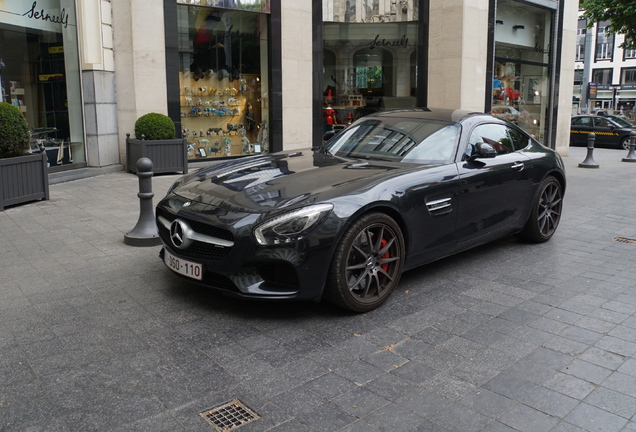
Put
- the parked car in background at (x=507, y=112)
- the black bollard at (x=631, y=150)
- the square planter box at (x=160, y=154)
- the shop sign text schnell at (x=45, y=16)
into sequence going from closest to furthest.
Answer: the shop sign text schnell at (x=45, y=16) → the square planter box at (x=160, y=154) → the black bollard at (x=631, y=150) → the parked car in background at (x=507, y=112)

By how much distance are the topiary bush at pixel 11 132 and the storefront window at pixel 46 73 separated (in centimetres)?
242

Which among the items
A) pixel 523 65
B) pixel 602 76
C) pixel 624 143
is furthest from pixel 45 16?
pixel 602 76

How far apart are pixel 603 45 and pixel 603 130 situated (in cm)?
4228

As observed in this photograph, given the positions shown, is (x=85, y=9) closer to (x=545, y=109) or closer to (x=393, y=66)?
(x=393, y=66)

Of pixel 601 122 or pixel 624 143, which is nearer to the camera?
pixel 624 143

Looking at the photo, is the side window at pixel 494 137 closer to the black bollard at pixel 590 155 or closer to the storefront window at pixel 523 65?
the black bollard at pixel 590 155

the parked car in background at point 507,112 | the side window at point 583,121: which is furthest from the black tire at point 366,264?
the side window at point 583,121

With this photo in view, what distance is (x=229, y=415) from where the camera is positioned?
117 inches

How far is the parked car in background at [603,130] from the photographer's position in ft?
78.1

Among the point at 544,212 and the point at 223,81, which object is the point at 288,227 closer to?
the point at 544,212

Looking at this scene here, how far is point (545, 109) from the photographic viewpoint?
63.4 feet

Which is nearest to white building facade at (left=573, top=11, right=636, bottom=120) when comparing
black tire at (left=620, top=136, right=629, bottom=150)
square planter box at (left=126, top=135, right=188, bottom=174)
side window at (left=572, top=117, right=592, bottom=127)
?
side window at (left=572, top=117, right=592, bottom=127)

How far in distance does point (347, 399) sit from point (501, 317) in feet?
5.77

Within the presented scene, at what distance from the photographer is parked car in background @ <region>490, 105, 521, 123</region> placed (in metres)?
17.7
